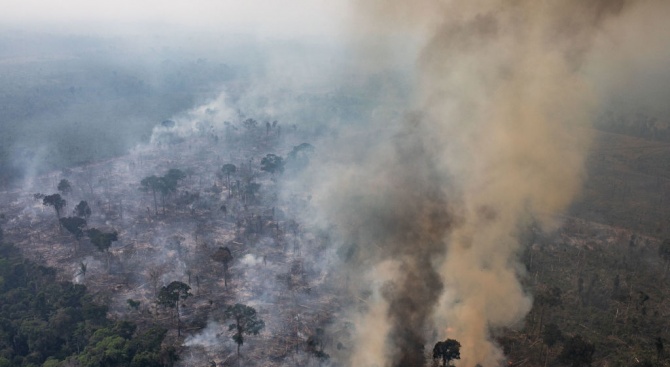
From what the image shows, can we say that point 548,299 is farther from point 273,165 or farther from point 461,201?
point 273,165

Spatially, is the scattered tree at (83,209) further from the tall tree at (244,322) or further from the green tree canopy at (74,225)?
the tall tree at (244,322)

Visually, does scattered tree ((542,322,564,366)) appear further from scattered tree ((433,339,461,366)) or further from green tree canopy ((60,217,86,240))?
green tree canopy ((60,217,86,240))

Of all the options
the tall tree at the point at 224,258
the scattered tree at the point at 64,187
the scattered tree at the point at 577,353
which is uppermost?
the scattered tree at the point at 64,187

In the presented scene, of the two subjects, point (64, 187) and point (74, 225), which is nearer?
point (74, 225)

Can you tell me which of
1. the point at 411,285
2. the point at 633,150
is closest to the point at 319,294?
the point at 411,285

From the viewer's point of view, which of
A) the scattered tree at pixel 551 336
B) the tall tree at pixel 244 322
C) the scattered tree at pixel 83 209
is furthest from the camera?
the scattered tree at pixel 83 209

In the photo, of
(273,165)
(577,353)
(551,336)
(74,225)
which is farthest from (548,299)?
(74,225)

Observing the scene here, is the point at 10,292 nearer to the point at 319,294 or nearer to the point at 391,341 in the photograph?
the point at 319,294

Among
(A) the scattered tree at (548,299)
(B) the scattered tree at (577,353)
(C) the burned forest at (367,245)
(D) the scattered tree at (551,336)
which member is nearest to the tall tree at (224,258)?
(C) the burned forest at (367,245)

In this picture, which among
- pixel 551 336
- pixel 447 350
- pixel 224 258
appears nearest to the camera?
pixel 447 350
